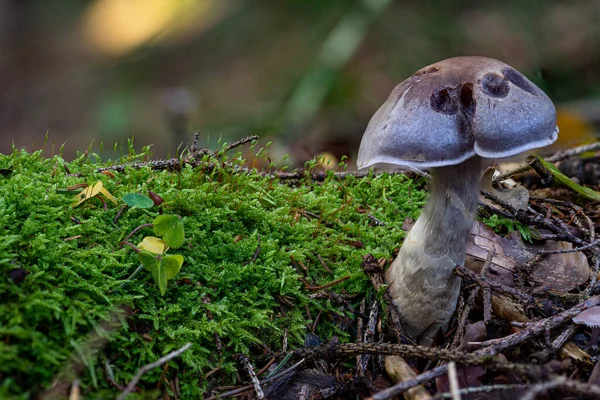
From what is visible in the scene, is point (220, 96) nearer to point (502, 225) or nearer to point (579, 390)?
point (502, 225)

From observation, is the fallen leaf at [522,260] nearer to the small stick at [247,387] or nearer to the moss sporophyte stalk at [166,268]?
the moss sporophyte stalk at [166,268]

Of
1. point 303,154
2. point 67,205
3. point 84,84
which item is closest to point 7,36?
point 84,84

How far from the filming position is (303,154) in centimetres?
657

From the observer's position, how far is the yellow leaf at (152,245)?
207 cm

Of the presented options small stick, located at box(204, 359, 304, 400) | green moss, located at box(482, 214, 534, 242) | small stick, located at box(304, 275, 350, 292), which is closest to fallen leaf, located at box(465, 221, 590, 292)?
green moss, located at box(482, 214, 534, 242)

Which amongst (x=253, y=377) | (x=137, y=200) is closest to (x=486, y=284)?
(x=253, y=377)

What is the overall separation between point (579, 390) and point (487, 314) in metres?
0.60

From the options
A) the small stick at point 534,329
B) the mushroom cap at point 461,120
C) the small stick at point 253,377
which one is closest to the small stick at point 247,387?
the small stick at point 253,377

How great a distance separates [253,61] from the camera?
32.7 feet

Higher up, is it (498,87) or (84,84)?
(84,84)

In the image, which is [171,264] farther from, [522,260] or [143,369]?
[522,260]

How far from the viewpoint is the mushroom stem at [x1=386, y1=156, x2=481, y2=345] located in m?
2.09

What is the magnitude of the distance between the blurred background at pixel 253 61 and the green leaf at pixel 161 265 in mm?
3814

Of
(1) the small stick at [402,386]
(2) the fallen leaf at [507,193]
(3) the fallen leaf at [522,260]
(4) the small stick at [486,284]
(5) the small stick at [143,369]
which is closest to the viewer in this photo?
(5) the small stick at [143,369]
